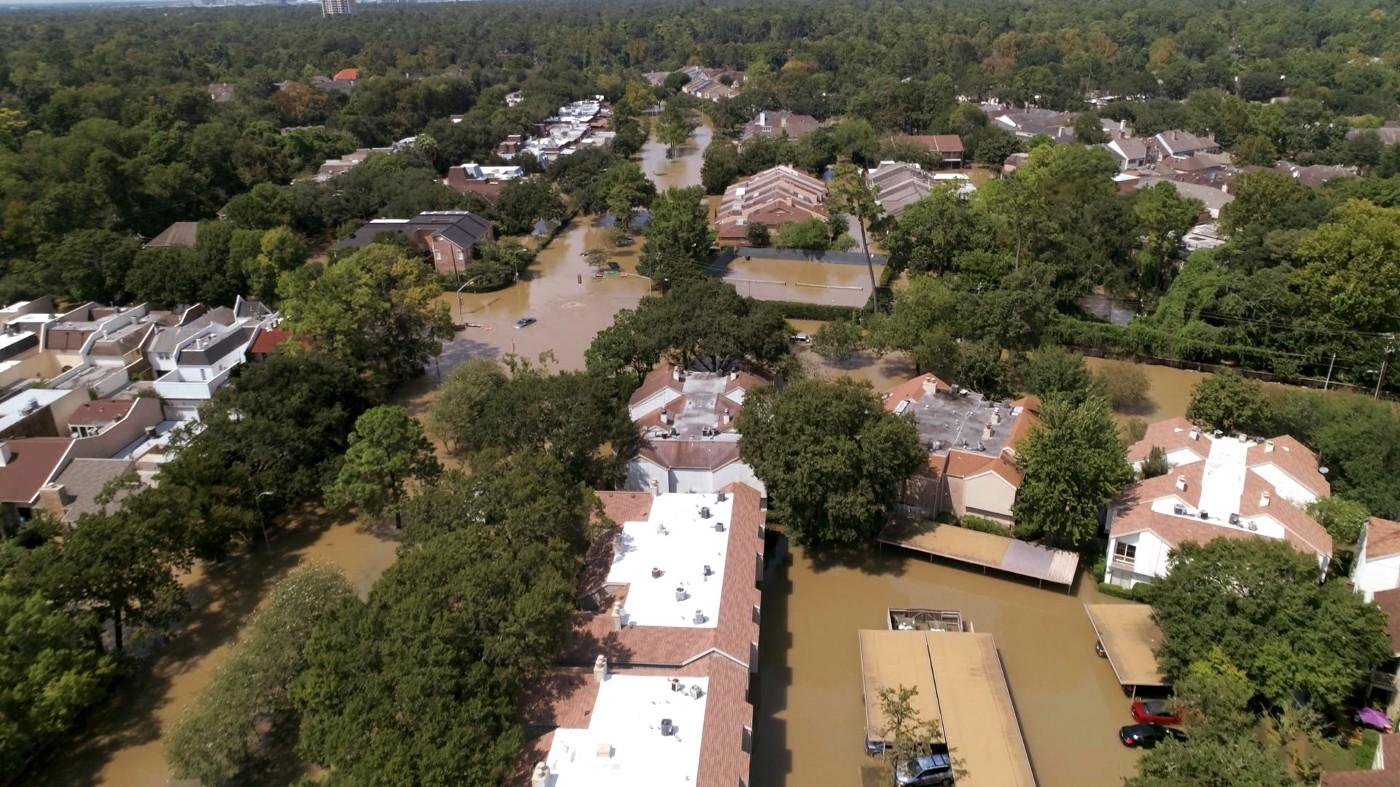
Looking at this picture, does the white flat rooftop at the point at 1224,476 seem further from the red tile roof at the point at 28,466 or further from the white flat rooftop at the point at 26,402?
the white flat rooftop at the point at 26,402

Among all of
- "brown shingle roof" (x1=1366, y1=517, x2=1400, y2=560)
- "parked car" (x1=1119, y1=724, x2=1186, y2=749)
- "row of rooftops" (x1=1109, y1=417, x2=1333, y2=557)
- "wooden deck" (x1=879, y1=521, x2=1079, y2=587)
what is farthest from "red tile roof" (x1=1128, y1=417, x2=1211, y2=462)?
"parked car" (x1=1119, y1=724, x2=1186, y2=749)

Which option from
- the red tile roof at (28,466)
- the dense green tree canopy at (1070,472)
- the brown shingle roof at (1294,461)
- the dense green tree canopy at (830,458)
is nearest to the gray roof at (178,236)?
the red tile roof at (28,466)

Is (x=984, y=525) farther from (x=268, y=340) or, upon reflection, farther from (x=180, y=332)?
(x=180, y=332)

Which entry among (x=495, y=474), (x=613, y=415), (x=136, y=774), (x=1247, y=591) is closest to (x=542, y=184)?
(x=613, y=415)

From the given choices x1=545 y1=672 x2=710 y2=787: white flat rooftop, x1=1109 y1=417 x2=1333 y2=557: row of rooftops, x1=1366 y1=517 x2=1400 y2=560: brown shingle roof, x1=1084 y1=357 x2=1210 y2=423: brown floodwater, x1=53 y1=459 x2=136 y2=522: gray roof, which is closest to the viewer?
x1=545 y1=672 x2=710 y2=787: white flat rooftop

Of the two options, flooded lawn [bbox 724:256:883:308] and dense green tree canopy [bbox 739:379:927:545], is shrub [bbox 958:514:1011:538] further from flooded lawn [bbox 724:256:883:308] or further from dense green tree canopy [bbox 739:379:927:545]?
flooded lawn [bbox 724:256:883:308]

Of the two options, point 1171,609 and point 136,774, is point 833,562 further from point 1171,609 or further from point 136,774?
point 136,774
